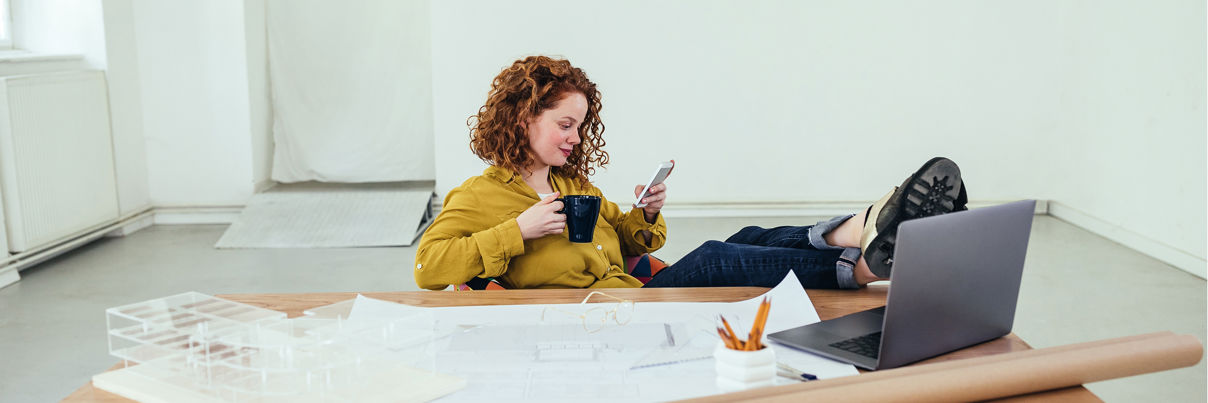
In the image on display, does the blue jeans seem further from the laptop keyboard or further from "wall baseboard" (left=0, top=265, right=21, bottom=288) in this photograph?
"wall baseboard" (left=0, top=265, right=21, bottom=288)

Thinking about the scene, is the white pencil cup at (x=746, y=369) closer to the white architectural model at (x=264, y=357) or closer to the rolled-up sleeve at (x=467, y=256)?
the white architectural model at (x=264, y=357)

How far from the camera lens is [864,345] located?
121 centimetres

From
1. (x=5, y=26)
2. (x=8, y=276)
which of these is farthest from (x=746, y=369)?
(x=5, y=26)

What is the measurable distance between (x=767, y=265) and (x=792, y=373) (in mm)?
595

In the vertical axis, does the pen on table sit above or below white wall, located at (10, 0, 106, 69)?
below

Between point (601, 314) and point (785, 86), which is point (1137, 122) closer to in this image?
point (785, 86)

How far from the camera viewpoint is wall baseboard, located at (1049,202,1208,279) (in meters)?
3.57

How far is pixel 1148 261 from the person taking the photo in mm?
3748

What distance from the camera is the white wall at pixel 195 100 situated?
173 inches

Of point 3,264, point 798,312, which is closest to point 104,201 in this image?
point 3,264

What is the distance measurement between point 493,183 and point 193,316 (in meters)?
0.81

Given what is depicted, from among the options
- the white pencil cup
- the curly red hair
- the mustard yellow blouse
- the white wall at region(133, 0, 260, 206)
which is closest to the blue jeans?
the mustard yellow blouse

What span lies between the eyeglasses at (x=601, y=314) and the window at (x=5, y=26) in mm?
3543

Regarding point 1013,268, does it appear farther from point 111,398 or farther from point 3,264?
point 3,264
